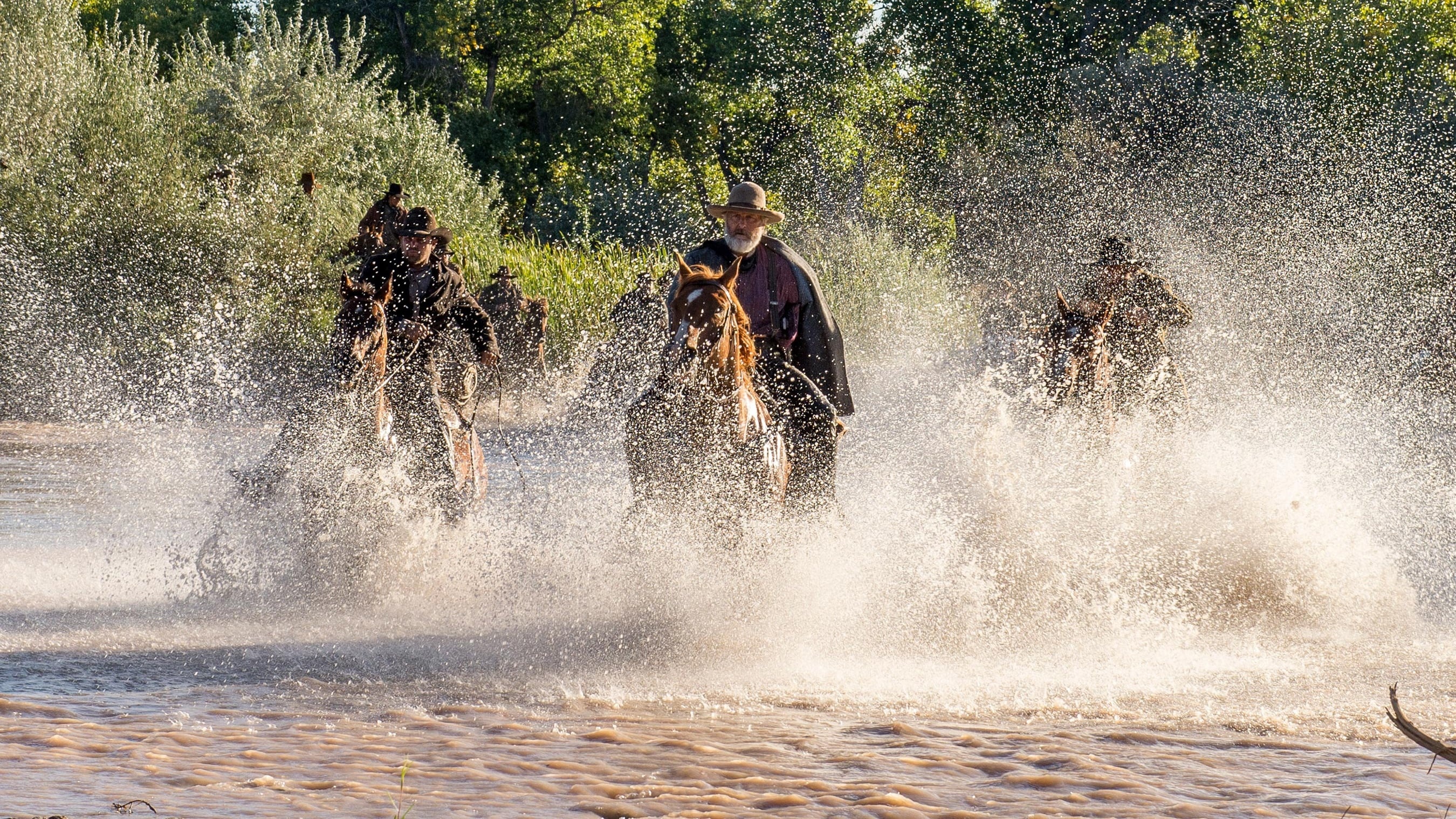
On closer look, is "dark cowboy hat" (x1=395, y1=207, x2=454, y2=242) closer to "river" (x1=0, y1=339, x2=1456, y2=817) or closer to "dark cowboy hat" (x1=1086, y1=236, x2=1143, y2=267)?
"river" (x1=0, y1=339, x2=1456, y2=817)

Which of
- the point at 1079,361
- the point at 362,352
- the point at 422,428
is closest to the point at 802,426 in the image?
the point at 422,428

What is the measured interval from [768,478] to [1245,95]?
34.0 meters

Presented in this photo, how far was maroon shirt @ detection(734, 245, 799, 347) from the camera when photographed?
28.4ft

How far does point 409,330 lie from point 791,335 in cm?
222

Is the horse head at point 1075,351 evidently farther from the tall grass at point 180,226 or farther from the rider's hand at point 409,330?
the tall grass at point 180,226

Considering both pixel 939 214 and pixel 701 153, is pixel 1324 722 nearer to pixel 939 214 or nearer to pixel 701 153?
pixel 939 214

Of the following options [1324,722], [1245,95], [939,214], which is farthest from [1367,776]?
[939,214]

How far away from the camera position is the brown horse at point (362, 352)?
28.8 ft

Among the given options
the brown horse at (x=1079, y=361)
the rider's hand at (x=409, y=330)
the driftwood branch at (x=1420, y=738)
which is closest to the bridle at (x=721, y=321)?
the rider's hand at (x=409, y=330)

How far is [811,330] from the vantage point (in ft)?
28.6

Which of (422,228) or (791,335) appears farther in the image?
(422,228)

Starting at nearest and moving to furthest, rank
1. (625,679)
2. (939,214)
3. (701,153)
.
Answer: (625,679)
(939,214)
(701,153)

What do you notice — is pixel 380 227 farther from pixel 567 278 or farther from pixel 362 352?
pixel 567 278

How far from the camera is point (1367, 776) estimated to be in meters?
5.39
